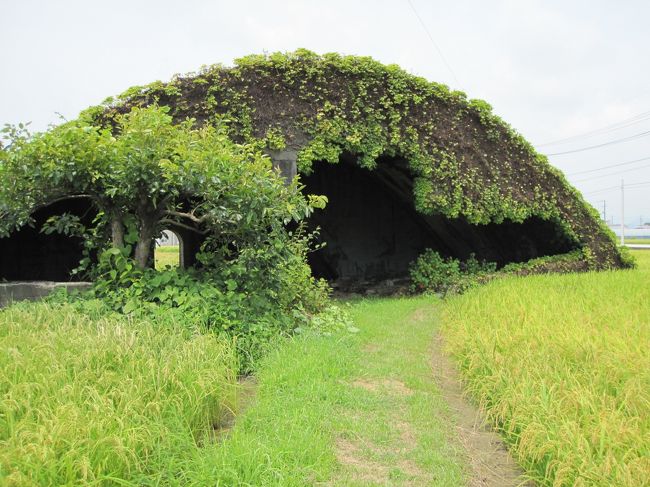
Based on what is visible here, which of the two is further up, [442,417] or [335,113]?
[335,113]

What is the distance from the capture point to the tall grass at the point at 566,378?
8.11ft

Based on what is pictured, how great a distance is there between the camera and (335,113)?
8.33 m

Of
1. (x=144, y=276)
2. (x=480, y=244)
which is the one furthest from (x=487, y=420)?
(x=480, y=244)

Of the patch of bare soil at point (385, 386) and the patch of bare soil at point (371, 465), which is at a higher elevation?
the patch of bare soil at point (385, 386)

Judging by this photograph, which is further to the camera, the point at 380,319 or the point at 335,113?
the point at 335,113

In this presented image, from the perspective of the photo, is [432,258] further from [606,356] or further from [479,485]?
[479,485]

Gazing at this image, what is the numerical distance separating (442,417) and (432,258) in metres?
6.23

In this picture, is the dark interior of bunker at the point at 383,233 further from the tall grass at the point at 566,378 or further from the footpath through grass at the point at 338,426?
the footpath through grass at the point at 338,426

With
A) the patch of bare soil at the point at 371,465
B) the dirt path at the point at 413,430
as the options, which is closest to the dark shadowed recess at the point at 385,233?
the dirt path at the point at 413,430

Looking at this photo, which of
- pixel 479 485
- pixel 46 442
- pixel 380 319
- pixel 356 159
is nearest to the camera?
pixel 46 442

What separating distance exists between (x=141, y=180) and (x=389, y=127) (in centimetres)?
495

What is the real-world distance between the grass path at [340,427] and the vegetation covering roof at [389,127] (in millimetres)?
4210

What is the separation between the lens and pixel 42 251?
805 cm

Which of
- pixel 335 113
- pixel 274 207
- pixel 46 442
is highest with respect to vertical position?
pixel 335 113
